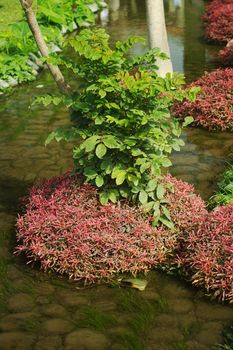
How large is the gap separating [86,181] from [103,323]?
159cm

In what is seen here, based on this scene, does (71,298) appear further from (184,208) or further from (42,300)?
(184,208)

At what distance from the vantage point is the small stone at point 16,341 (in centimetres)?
450

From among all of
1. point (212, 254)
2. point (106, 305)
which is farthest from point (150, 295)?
point (212, 254)

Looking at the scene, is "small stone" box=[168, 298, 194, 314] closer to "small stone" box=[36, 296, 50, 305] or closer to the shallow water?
the shallow water

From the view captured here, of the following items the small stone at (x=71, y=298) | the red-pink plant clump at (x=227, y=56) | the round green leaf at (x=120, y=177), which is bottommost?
the red-pink plant clump at (x=227, y=56)

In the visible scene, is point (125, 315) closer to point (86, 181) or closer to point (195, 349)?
point (195, 349)

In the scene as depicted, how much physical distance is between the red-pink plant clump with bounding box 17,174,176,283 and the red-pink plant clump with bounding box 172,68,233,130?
393 centimetres

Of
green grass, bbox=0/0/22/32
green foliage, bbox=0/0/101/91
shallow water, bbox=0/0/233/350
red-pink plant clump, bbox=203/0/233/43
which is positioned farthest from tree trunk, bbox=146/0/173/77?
green grass, bbox=0/0/22/32

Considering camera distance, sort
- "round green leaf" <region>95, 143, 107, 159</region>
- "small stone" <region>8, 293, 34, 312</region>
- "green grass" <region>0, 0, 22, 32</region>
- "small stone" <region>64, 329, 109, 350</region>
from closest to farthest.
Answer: "small stone" <region>64, 329, 109, 350</region>, "small stone" <region>8, 293, 34, 312</region>, "round green leaf" <region>95, 143, 107, 159</region>, "green grass" <region>0, 0, 22, 32</region>

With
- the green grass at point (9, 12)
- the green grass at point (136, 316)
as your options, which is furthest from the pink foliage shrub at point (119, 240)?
the green grass at point (9, 12)

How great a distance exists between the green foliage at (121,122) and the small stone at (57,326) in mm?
1421

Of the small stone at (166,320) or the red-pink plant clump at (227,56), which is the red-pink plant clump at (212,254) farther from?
the red-pink plant clump at (227,56)

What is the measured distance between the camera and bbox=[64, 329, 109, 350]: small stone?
447cm

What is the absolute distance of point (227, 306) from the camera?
491 centimetres
